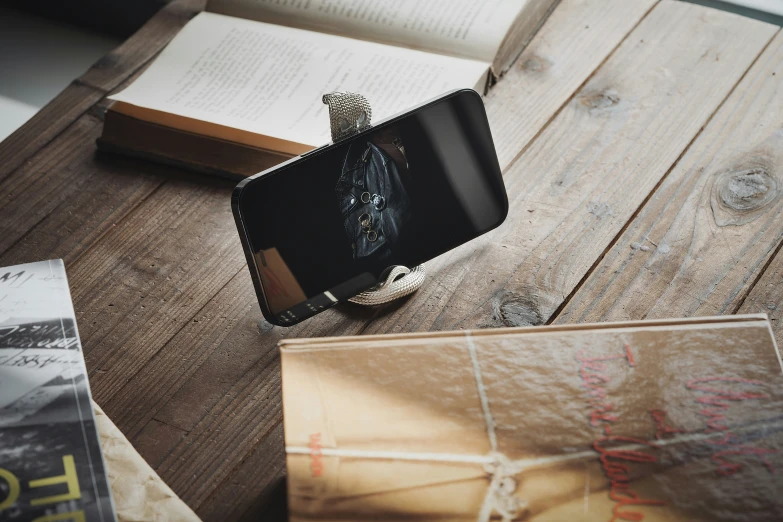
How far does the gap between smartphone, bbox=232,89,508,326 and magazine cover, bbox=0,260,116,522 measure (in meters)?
0.16

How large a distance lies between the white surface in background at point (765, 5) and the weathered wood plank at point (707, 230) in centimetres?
21

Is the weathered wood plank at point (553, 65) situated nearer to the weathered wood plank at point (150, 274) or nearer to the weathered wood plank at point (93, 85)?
the weathered wood plank at point (150, 274)

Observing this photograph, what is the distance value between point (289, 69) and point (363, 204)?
0.30 metres

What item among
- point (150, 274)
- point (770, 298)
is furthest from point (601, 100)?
point (150, 274)

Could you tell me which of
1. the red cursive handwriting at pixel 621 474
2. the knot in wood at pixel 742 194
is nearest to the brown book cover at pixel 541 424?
the red cursive handwriting at pixel 621 474

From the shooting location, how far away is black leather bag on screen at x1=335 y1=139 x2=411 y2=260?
0.63m

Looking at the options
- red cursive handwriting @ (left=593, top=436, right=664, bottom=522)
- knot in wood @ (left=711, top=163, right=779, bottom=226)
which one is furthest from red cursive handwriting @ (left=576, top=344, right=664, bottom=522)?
knot in wood @ (left=711, top=163, right=779, bottom=226)

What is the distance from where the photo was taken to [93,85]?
0.91 m

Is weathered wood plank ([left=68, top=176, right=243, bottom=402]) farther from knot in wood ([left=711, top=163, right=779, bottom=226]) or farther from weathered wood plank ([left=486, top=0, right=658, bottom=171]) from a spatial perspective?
knot in wood ([left=711, top=163, right=779, bottom=226])

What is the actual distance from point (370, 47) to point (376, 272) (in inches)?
13.9

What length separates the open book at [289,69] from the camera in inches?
30.9

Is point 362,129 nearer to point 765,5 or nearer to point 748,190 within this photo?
point 748,190

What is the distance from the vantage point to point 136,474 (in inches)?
21.5

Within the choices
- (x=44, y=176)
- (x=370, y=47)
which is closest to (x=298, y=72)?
(x=370, y=47)
